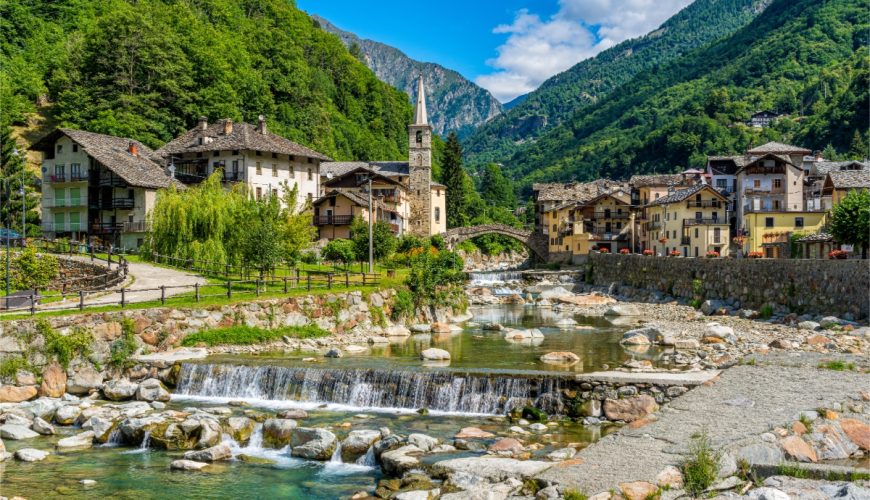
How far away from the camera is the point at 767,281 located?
157ft

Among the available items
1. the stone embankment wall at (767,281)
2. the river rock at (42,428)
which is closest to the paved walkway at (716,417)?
the river rock at (42,428)

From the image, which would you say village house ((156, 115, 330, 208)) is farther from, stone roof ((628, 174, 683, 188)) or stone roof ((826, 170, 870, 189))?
stone roof ((826, 170, 870, 189))

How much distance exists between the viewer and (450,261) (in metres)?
48.4

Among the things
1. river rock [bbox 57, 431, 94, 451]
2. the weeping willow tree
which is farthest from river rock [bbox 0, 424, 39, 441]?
the weeping willow tree

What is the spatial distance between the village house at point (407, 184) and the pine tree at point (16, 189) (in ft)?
105

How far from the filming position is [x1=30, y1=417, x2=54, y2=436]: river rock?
70.5 ft

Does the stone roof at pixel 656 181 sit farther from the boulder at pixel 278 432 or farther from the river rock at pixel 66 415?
the river rock at pixel 66 415

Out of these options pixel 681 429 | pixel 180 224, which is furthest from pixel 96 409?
pixel 180 224

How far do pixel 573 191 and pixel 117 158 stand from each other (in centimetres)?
8344

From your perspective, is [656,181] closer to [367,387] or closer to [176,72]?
[176,72]

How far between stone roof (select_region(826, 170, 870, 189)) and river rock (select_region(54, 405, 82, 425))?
7063 centimetres

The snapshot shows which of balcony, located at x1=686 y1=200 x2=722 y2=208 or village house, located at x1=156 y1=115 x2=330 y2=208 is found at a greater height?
village house, located at x1=156 y1=115 x2=330 y2=208

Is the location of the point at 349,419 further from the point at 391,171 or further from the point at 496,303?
the point at 391,171

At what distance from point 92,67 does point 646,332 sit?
239 ft
